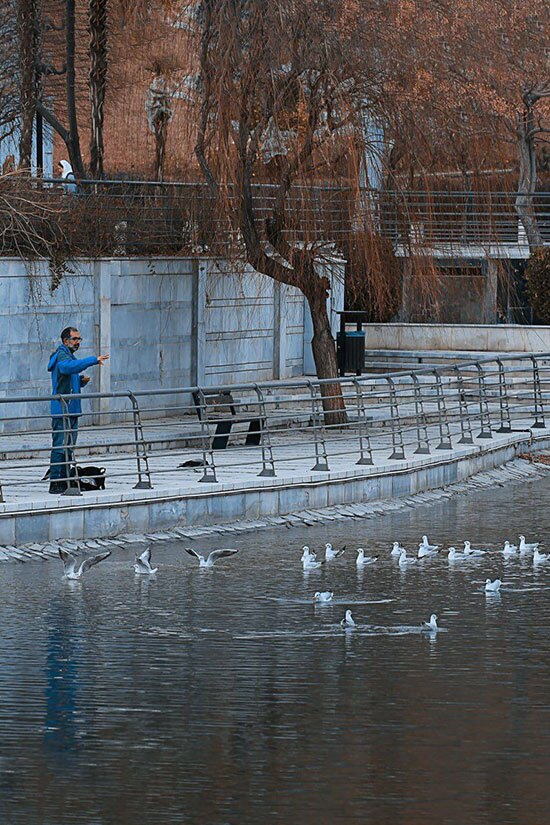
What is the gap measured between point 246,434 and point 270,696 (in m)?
14.4

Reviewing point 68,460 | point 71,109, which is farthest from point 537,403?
point 68,460

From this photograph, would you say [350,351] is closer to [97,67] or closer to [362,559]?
[97,67]

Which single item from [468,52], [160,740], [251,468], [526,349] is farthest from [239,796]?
[526,349]

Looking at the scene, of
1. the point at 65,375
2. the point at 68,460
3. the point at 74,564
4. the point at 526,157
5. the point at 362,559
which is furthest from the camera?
the point at 526,157

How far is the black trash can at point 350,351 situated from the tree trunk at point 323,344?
20.0ft

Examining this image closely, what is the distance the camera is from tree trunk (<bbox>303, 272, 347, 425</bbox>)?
25984mm

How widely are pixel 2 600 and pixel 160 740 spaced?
14.2 ft

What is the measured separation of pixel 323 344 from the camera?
2694cm

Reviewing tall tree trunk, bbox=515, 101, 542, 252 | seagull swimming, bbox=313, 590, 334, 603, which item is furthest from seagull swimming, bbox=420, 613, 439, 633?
tall tree trunk, bbox=515, 101, 542, 252

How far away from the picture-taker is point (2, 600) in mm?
13609

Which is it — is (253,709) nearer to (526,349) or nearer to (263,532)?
(263,532)

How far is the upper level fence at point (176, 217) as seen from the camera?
25.3 m

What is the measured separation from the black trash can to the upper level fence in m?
4.46

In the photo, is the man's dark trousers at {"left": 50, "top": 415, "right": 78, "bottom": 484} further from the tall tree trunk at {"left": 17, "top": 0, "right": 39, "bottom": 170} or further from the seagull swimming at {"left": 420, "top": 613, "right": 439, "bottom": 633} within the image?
the tall tree trunk at {"left": 17, "top": 0, "right": 39, "bottom": 170}
